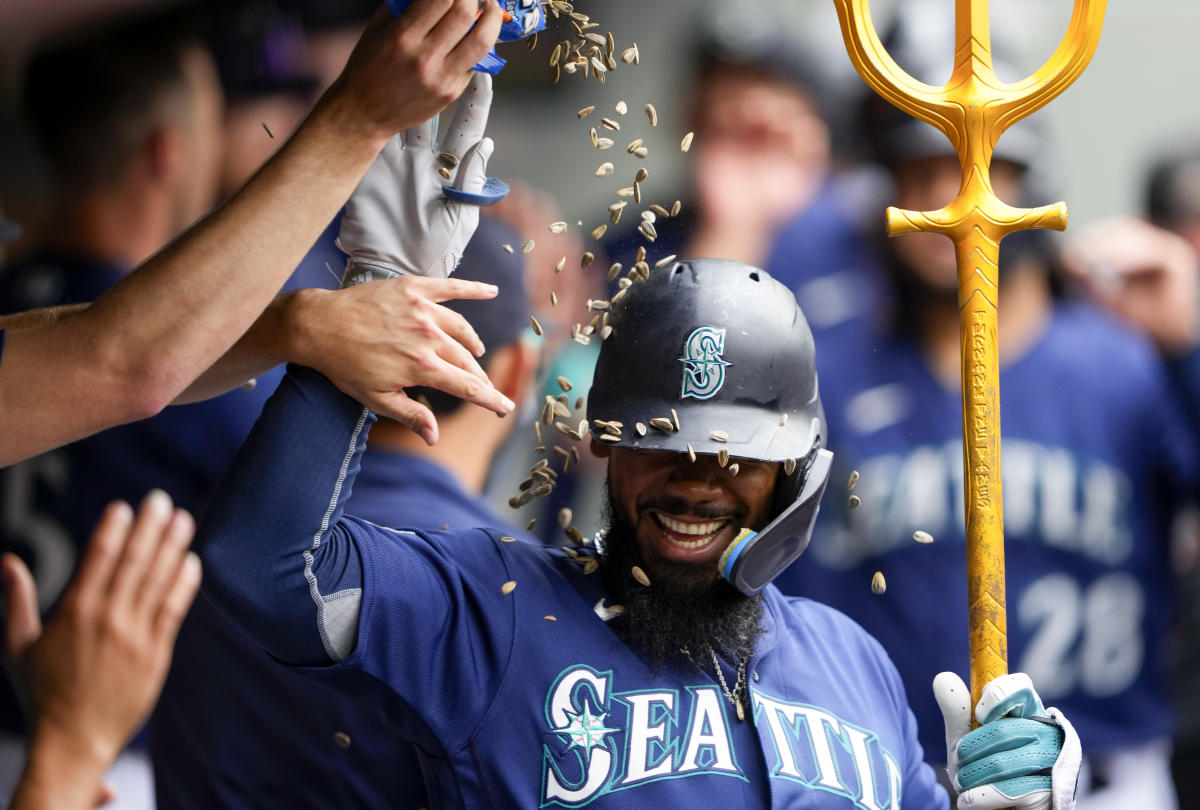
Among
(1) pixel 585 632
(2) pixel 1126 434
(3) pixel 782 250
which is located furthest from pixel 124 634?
(2) pixel 1126 434

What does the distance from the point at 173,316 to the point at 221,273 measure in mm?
79

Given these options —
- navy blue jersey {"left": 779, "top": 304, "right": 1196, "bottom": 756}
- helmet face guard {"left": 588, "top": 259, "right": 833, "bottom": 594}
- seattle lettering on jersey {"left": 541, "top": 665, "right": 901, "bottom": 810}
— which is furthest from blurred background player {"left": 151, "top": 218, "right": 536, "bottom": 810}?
navy blue jersey {"left": 779, "top": 304, "right": 1196, "bottom": 756}

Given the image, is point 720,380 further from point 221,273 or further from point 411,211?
point 221,273

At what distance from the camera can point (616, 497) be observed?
2.24 meters

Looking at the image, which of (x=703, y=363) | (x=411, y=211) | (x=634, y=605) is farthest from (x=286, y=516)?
(x=703, y=363)

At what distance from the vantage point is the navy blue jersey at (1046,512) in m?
3.59

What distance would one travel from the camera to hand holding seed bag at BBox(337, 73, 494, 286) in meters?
1.99

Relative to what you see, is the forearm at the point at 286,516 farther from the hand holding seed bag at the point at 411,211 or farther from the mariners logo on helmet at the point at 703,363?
the mariners logo on helmet at the point at 703,363

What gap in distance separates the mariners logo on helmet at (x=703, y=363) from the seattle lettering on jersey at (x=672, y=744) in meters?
0.48

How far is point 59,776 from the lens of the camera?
8.36 feet

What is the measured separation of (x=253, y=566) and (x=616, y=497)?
674 millimetres

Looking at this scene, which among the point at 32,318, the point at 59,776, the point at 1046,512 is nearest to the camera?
the point at 32,318

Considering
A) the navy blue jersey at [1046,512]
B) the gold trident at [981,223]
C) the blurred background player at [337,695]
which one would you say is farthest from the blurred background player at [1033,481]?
the gold trident at [981,223]

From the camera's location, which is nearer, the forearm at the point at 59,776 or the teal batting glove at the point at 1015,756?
the teal batting glove at the point at 1015,756
